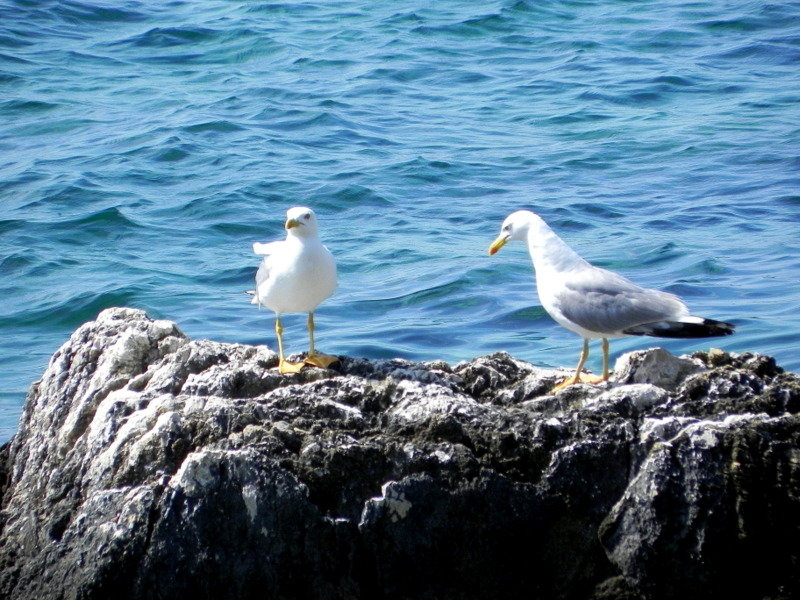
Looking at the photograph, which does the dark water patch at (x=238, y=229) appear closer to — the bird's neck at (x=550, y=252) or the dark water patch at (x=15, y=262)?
the dark water patch at (x=15, y=262)

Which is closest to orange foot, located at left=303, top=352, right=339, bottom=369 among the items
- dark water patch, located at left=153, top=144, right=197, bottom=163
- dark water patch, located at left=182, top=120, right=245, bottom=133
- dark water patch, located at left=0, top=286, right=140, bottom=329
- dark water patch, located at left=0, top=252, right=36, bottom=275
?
dark water patch, located at left=0, top=286, right=140, bottom=329

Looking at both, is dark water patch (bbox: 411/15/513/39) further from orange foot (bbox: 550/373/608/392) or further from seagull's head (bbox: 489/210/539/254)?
orange foot (bbox: 550/373/608/392)

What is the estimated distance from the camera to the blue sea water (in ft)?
32.6

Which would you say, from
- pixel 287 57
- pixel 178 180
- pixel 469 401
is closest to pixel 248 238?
pixel 178 180

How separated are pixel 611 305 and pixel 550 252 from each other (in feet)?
1.85

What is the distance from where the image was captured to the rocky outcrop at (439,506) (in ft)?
14.2

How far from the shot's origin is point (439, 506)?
4.40m

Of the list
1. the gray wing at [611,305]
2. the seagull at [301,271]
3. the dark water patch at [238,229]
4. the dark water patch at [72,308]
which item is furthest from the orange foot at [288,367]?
the dark water patch at [238,229]

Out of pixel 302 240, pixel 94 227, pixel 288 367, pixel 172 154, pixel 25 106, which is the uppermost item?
pixel 302 240

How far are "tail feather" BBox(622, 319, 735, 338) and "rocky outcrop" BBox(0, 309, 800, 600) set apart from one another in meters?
0.48

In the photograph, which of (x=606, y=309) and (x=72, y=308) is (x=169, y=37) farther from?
(x=606, y=309)

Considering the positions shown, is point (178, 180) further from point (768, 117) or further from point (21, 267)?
point (768, 117)

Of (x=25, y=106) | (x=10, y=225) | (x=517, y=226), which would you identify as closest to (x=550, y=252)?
(x=517, y=226)

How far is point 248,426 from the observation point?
4.64 meters
